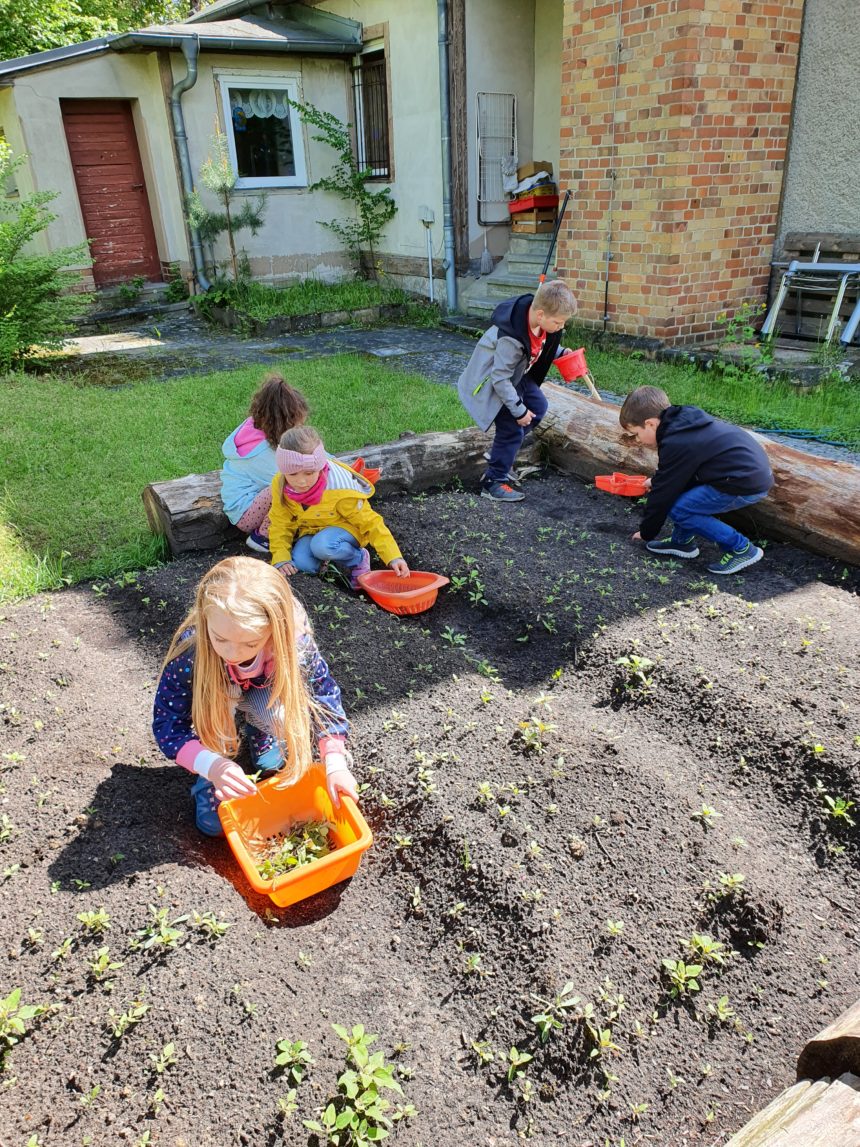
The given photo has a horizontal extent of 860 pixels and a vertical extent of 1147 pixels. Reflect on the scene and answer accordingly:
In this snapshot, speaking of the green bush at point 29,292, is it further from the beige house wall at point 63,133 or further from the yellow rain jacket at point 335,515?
the yellow rain jacket at point 335,515

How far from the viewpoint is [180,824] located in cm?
257

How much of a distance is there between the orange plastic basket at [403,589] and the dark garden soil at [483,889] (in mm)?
197

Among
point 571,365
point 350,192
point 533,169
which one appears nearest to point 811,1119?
point 571,365

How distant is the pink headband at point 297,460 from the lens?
3596 mm

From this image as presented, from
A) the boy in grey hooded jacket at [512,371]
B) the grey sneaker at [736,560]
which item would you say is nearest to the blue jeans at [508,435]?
the boy in grey hooded jacket at [512,371]

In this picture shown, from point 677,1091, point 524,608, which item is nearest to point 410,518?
point 524,608

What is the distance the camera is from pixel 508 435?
5.12 m

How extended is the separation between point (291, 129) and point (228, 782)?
12.7 meters

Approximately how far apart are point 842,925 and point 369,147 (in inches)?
521

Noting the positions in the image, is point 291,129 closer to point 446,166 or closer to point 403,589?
point 446,166

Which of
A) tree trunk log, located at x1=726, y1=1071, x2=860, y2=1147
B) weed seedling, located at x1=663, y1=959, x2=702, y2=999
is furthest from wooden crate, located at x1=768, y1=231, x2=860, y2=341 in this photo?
tree trunk log, located at x1=726, y1=1071, x2=860, y2=1147

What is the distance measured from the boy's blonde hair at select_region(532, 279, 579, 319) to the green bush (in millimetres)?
5930

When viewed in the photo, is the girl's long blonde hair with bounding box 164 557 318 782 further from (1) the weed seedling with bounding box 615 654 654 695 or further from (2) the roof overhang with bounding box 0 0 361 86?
(2) the roof overhang with bounding box 0 0 361 86

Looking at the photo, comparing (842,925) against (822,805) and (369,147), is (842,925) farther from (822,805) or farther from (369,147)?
(369,147)
